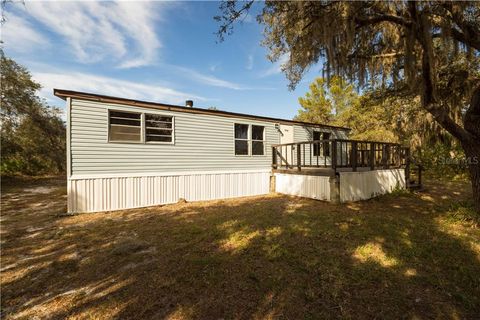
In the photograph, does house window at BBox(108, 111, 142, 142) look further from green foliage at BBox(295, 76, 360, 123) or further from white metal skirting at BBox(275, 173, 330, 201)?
green foliage at BBox(295, 76, 360, 123)

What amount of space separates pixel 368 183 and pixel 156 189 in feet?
25.6

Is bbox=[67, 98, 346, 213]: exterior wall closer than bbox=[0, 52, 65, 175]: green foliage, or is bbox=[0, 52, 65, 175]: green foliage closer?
bbox=[67, 98, 346, 213]: exterior wall

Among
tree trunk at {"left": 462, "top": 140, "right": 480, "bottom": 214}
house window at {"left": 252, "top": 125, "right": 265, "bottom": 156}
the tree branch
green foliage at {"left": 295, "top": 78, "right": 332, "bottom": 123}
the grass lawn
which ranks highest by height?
green foliage at {"left": 295, "top": 78, "right": 332, "bottom": 123}

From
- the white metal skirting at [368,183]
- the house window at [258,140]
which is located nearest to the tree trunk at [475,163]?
the white metal skirting at [368,183]

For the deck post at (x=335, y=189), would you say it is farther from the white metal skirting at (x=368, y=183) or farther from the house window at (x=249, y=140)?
the house window at (x=249, y=140)

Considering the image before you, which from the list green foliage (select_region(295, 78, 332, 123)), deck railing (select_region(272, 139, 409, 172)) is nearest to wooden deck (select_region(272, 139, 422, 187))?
deck railing (select_region(272, 139, 409, 172))

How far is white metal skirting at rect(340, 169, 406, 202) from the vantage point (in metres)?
7.23

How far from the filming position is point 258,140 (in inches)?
387

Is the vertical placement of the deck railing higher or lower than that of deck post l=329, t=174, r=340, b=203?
higher

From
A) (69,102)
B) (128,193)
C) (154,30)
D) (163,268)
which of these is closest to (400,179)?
(163,268)

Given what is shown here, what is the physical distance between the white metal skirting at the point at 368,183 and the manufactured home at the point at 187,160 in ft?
0.11

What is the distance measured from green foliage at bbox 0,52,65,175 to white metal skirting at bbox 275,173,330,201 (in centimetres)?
1834

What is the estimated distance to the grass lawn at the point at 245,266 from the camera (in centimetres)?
228

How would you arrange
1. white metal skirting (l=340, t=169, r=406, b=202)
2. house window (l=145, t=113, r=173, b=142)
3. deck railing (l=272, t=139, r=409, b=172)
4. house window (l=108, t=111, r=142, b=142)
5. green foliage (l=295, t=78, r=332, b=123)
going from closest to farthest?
house window (l=108, t=111, r=142, b=142) → white metal skirting (l=340, t=169, r=406, b=202) → house window (l=145, t=113, r=173, b=142) → deck railing (l=272, t=139, r=409, b=172) → green foliage (l=295, t=78, r=332, b=123)
